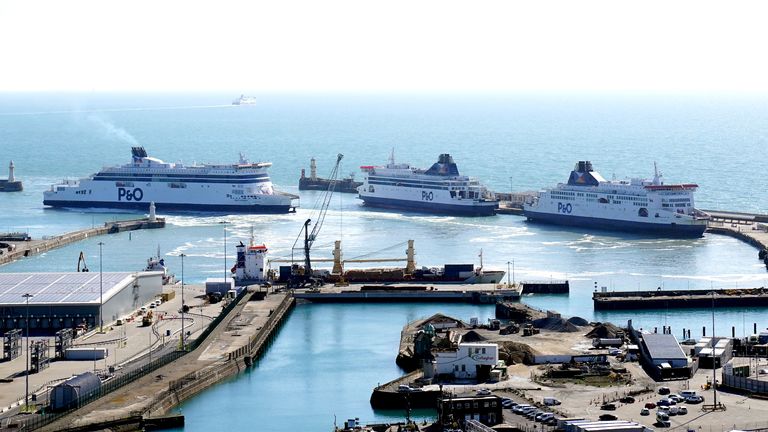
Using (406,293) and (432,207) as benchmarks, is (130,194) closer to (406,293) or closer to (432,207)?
(432,207)

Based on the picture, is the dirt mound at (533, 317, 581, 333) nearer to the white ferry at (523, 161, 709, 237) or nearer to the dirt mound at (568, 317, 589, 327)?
the dirt mound at (568, 317, 589, 327)

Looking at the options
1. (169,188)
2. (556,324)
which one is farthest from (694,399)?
(169,188)

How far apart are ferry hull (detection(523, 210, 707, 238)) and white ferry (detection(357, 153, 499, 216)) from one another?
4296 mm

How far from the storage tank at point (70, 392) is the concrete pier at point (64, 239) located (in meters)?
29.4

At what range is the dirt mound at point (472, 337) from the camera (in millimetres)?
51969

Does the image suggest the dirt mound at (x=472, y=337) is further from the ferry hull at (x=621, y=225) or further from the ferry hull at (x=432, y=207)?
the ferry hull at (x=432, y=207)

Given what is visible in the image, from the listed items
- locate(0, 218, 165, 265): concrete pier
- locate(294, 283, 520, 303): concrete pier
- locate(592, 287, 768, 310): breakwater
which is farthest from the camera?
locate(0, 218, 165, 265): concrete pier

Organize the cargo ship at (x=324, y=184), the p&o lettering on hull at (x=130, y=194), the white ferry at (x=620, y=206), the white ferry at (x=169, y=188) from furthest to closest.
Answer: the cargo ship at (x=324, y=184) → the p&o lettering on hull at (x=130, y=194) → the white ferry at (x=169, y=188) → the white ferry at (x=620, y=206)

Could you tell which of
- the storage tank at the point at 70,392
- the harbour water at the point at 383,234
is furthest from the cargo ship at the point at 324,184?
the storage tank at the point at 70,392

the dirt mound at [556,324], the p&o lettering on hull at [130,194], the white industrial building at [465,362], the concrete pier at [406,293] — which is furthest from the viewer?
the p&o lettering on hull at [130,194]

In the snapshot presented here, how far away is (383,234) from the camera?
82875 mm

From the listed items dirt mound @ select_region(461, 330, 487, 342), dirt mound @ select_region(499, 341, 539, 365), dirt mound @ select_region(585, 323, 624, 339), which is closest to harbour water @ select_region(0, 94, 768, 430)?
dirt mound @ select_region(461, 330, 487, 342)

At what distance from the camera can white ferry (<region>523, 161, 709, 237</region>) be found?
8388 cm

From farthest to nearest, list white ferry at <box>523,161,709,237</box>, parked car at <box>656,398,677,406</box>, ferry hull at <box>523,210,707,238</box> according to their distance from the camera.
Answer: white ferry at <box>523,161,709,237</box>
ferry hull at <box>523,210,707,238</box>
parked car at <box>656,398,677,406</box>
